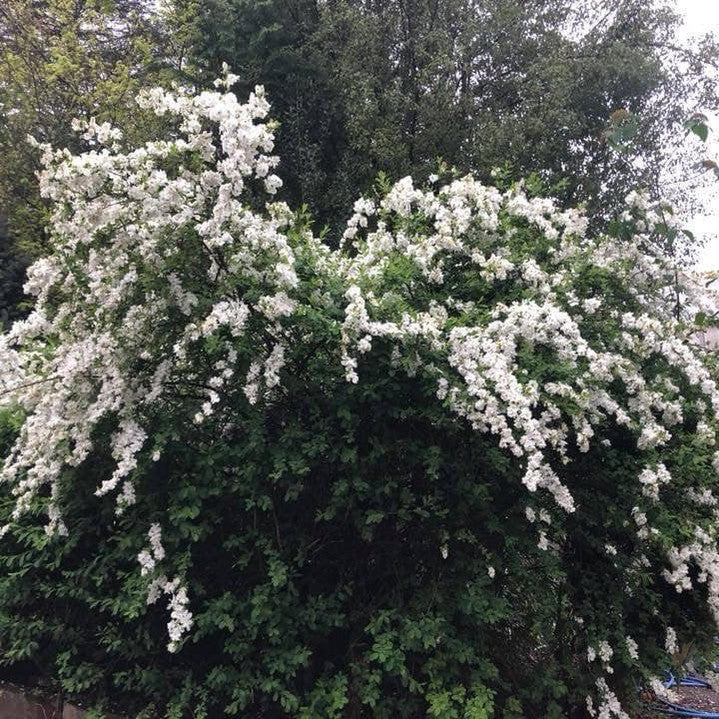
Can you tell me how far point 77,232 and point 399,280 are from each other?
4.80 feet

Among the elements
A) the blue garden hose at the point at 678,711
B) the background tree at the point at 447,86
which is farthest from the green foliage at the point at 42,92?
the blue garden hose at the point at 678,711

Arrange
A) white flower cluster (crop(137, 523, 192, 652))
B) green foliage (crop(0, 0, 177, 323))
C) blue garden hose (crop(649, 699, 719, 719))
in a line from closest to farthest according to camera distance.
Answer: white flower cluster (crop(137, 523, 192, 652)) → blue garden hose (crop(649, 699, 719, 719)) → green foliage (crop(0, 0, 177, 323))

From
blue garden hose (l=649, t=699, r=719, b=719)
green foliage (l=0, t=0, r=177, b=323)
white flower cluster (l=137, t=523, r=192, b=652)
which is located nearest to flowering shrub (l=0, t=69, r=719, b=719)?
white flower cluster (l=137, t=523, r=192, b=652)

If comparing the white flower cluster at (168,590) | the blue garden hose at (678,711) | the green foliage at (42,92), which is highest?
the green foliage at (42,92)

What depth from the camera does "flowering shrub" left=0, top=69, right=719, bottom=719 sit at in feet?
9.73

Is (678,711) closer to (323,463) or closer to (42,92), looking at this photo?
(323,463)

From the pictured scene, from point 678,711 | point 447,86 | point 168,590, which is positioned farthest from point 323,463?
point 447,86

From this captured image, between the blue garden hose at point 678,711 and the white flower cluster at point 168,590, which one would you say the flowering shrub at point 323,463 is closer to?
the white flower cluster at point 168,590

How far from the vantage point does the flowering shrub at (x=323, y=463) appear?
2.97 metres

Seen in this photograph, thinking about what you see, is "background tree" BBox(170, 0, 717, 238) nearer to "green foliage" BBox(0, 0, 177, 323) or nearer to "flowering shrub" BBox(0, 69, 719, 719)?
"green foliage" BBox(0, 0, 177, 323)

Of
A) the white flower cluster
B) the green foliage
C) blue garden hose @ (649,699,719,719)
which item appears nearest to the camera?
the white flower cluster

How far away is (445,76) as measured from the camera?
13.0 m

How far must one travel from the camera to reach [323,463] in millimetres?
3162

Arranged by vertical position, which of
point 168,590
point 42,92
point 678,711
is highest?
point 42,92
